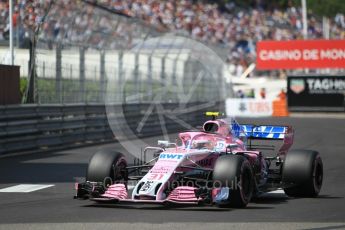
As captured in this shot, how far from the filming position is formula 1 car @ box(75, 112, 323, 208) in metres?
10.6

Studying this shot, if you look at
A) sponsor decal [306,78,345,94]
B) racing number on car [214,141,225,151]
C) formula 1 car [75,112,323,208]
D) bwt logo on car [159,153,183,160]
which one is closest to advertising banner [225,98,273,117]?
sponsor decal [306,78,345,94]

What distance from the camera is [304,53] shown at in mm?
46031

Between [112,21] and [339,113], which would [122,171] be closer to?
[112,21]

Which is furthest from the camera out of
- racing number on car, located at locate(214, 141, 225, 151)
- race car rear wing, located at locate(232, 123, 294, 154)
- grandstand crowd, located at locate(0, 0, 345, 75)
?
grandstand crowd, located at locate(0, 0, 345, 75)

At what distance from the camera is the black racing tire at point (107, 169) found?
445 inches

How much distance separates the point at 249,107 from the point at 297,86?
2.60 meters

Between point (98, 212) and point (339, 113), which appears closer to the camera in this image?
point (98, 212)

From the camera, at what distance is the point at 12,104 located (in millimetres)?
A: 20797

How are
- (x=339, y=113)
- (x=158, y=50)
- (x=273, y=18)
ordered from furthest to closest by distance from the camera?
(x=273, y=18) < (x=339, y=113) < (x=158, y=50)

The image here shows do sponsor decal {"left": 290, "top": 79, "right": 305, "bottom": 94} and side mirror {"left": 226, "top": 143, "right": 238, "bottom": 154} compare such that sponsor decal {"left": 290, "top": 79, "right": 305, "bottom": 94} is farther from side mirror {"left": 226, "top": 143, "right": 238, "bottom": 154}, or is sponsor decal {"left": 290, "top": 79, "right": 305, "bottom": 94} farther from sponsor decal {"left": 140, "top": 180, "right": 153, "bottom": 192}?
sponsor decal {"left": 140, "top": 180, "right": 153, "bottom": 192}

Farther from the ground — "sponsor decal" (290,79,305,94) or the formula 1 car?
"sponsor decal" (290,79,305,94)

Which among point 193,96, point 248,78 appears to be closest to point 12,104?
point 193,96

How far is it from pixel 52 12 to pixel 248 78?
3000 centimetres

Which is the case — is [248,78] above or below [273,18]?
below
